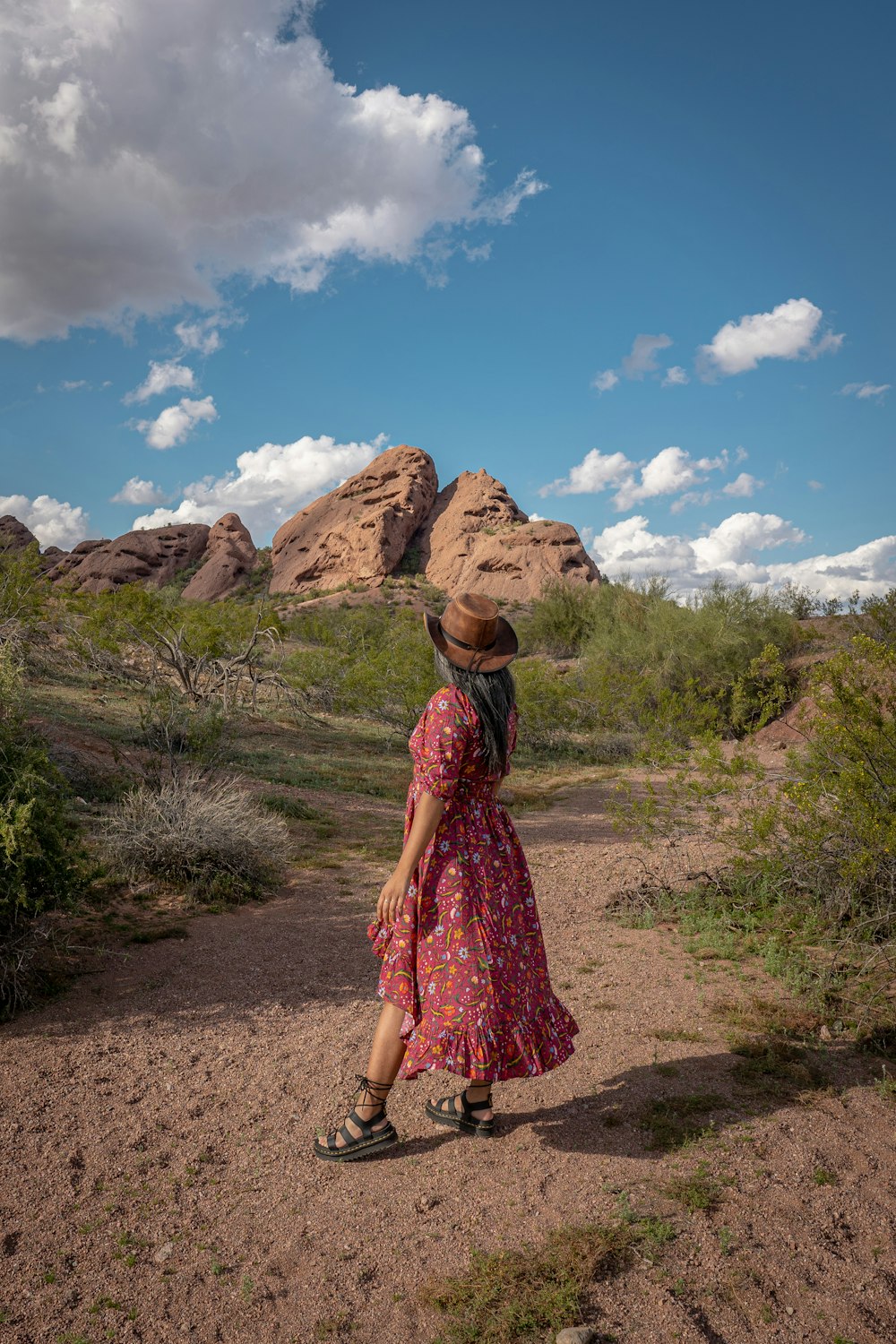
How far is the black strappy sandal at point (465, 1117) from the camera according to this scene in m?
2.99

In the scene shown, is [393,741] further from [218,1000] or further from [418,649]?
[218,1000]

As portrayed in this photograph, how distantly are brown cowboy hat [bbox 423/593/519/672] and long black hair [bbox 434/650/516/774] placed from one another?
27mm

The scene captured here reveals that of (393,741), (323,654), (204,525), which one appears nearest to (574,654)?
(323,654)

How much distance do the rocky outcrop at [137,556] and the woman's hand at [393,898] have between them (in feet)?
185

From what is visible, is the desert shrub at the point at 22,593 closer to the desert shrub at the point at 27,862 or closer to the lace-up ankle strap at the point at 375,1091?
the desert shrub at the point at 27,862

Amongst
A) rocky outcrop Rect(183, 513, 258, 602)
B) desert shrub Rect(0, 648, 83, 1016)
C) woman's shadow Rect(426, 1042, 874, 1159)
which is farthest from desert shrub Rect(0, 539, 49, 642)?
rocky outcrop Rect(183, 513, 258, 602)

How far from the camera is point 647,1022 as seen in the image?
3916 mm

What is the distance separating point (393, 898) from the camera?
2686 millimetres

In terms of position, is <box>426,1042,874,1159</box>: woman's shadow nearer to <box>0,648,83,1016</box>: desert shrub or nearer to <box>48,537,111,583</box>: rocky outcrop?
<box>0,648,83,1016</box>: desert shrub

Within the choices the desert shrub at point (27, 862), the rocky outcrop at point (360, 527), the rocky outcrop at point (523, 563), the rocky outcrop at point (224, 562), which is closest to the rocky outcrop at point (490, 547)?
the rocky outcrop at point (523, 563)

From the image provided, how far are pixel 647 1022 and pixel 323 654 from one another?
14595mm

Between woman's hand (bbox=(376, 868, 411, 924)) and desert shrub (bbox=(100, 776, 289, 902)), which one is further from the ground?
woman's hand (bbox=(376, 868, 411, 924))

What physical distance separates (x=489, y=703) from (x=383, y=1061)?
50.2 inches

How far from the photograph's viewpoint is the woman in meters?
2.64
